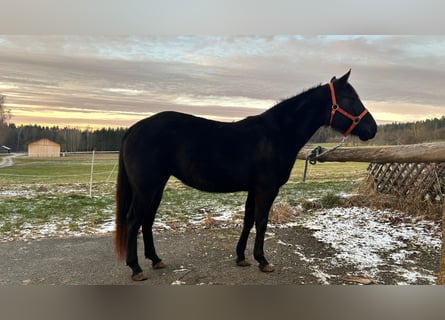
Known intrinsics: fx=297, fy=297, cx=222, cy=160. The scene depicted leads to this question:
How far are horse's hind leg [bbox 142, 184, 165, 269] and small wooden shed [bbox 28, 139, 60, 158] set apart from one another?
1.14 m

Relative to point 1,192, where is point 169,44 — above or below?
above

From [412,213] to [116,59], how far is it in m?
3.19

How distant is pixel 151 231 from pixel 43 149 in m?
1.29

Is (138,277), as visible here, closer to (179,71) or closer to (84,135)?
(84,135)

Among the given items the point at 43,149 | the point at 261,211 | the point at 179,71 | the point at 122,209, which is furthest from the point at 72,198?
the point at 261,211

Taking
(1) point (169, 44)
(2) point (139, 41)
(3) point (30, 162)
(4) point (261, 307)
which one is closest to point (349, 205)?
(4) point (261, 307)

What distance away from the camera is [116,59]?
8.12ft

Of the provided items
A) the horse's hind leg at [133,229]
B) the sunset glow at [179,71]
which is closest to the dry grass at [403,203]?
the sunset glow at [179,71]

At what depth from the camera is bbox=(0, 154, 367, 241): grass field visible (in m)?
2.50

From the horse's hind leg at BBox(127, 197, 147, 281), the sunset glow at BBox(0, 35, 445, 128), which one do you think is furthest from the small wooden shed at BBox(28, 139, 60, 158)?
the horse's hind leg at BBox(127, 197, 147, 281)

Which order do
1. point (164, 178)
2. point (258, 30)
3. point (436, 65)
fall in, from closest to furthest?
point (164, 178)
point (258, 30)
point (436, 65)

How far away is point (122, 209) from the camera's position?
6.79 feet

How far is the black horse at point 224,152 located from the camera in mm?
2014

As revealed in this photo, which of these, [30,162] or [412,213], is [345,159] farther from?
[30,162]
